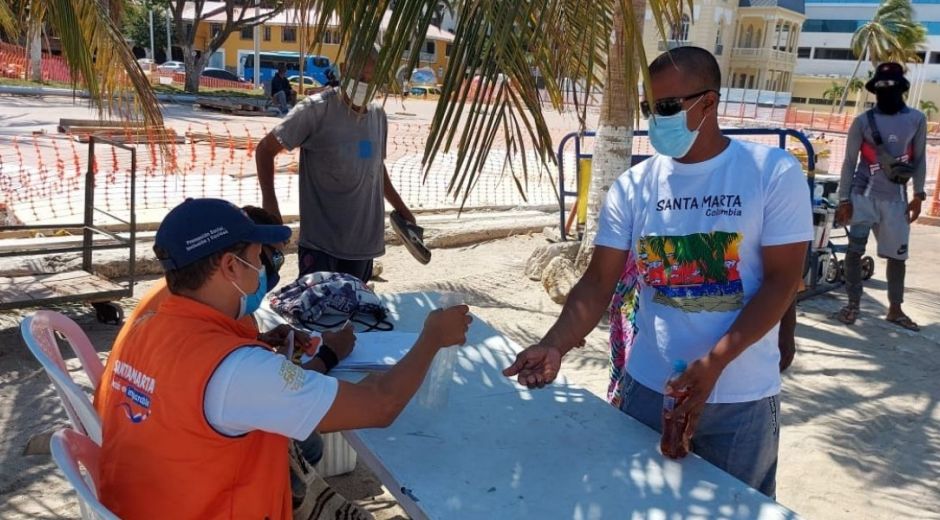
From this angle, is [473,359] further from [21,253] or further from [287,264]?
[287,264]

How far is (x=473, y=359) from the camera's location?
106 inches

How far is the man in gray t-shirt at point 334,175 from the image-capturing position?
3828 mm

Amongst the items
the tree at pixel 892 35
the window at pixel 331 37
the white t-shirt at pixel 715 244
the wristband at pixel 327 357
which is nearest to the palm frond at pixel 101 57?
the window at pixel 331 37

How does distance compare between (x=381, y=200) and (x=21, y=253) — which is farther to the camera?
(x=21, y=253)

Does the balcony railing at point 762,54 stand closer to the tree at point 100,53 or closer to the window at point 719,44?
the window at point 719,44

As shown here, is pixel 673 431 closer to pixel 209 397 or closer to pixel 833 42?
pixel 209 397

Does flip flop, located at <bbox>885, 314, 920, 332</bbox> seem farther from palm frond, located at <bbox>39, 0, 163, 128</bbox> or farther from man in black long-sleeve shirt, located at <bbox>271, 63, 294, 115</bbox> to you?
man in black long-sleeve shirt, located at <bbox>271, 63, 294, 115</bbox>

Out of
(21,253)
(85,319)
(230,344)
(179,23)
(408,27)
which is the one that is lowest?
(85,319)

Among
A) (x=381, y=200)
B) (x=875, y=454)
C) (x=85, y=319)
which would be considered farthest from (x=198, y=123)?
(x=875, y=454)

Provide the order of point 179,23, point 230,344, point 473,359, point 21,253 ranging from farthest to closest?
1. point 179,23
2. point 21,253
3. point 473,359
4. point 230,344

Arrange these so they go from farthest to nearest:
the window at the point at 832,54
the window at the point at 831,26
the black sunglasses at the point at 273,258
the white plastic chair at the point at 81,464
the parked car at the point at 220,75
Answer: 1. the window at the point at 832,54
2. the window at the point at 831,26
3. the parked car at the point at 220,75
4. the black sunglasses at the point at 273,258
5. the white plastic chair at the point at 81,464

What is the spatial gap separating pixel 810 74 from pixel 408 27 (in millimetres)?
67601

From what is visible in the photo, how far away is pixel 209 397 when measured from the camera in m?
1.60

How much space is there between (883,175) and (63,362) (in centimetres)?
551
